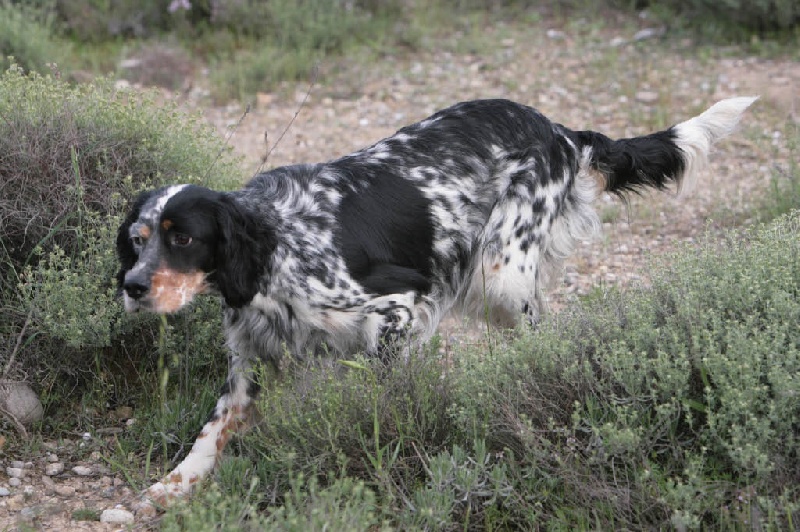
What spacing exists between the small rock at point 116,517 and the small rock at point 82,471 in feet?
1.19

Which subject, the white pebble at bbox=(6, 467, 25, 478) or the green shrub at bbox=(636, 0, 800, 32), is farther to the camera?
the green shrub at bbox=(636, 0, 800, 32)

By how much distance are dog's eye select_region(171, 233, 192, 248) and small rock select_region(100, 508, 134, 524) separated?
0.95 m

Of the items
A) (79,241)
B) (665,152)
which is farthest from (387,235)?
(665,152)

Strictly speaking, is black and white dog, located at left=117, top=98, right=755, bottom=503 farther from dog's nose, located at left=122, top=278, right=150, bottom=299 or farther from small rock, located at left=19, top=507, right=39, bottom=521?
small rock, located at left=19, top=507, right=39, bottom=521

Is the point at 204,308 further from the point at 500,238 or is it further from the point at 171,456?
the point at 500,238

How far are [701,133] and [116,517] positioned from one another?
2981 mm

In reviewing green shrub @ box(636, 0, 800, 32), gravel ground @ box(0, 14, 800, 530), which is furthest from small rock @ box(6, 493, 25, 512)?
green shrub @ box(636, 0, 800, 32)

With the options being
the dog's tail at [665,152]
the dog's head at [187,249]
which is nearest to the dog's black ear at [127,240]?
the dog's head at [187,249]

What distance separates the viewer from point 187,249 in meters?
3.52

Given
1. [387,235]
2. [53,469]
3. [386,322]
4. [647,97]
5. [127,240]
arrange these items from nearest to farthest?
[127,240], [53,469], [386,322], [387,235], [647,97]

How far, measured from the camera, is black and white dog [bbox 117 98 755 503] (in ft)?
11.7

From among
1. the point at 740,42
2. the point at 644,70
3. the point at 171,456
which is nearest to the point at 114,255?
→ the point at 171,456

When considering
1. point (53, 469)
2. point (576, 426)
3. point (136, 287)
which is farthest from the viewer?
point (53, 469)

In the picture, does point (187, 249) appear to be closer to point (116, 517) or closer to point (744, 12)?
point (116, 517)
